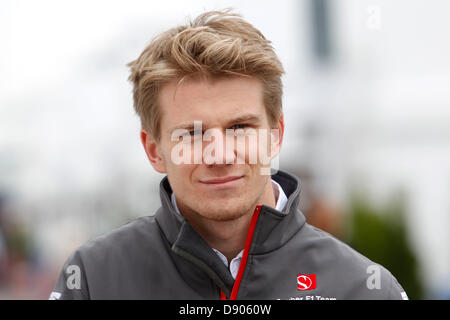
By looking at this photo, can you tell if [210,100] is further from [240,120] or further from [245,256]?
[245,256]

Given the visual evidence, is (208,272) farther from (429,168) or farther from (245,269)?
(429,168)

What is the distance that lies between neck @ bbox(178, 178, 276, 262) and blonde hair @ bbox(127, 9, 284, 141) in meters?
0.30

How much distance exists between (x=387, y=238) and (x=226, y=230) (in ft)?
18.8

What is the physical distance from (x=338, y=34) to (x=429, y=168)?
237 inches

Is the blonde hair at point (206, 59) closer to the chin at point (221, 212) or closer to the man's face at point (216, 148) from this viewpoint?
the man's face at point (216, 148)

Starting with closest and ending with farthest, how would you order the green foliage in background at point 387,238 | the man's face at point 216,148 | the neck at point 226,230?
the man's face at point 216,148 < the neck at point 226,230 < the green foliage in background at point 387,238

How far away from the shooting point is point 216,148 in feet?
6.07

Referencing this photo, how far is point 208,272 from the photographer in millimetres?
1905

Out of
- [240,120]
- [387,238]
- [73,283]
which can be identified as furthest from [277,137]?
[387,238]

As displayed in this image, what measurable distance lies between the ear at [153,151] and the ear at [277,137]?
37 cm

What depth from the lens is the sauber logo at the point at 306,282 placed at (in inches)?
76.2

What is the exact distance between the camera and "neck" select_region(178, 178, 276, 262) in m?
2.02

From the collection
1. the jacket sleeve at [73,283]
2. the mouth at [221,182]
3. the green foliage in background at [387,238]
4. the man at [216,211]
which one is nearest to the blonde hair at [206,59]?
the man at [216,211]
